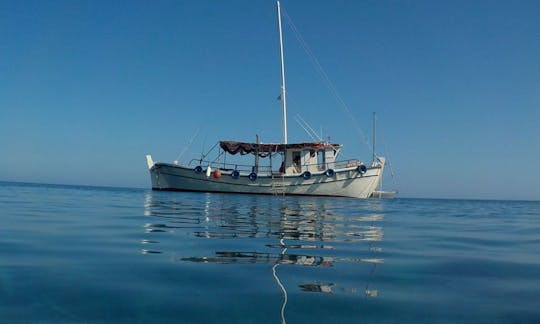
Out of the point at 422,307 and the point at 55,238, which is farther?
the point at 55,238

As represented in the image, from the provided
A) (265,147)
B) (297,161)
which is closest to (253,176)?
(265,147)

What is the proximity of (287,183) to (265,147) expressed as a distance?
2896 millimetres

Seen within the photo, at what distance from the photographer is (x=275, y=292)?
8.67ft

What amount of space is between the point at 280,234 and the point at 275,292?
321 centimetres

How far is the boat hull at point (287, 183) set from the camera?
2794cm

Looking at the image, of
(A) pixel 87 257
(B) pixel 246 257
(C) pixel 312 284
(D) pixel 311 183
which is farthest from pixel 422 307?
(D) pixel 311 183

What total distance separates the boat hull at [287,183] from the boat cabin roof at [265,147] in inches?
67.7

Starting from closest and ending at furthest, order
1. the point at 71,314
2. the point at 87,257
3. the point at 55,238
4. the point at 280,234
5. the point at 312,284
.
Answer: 1. the point at 71,314
2. the point at 312,284
3. the point at 87,257
4. the point at 55,238
5. the point at 280,234

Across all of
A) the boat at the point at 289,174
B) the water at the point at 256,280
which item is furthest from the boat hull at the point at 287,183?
the water at the point at 256,280

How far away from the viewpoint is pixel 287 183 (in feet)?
92.1

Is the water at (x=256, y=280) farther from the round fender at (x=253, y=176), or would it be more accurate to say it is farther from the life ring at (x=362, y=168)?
the round fender at (x=253, y=176)

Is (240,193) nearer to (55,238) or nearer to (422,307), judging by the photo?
(55,238)

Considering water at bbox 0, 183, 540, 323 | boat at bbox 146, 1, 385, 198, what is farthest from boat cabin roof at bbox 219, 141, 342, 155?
water at bbox 0, 183, 540, 323

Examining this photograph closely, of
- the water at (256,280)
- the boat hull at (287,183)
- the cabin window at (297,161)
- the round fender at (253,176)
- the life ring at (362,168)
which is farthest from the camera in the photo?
the cabin window at (297,161)
